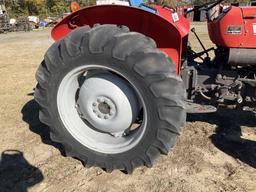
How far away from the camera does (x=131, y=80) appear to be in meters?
2.56

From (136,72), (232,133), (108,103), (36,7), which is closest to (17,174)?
(108,103)

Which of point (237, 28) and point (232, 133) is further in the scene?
point (232, 133)

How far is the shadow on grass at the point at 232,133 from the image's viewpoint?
318 centimetres

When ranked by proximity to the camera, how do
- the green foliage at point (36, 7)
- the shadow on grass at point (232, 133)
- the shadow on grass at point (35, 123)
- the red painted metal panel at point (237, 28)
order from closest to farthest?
the red painted metal panel at point (237, 28), the shadow on grass at point (232, 133), the shadow on grass at point (35, 123), the green foliage at point (36, 7)

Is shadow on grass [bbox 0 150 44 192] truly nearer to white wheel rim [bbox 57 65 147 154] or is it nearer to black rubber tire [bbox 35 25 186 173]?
white wheel rim [bbox 57 65 147 154]

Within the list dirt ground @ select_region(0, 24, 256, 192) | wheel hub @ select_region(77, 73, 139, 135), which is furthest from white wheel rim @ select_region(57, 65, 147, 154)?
dirt ground @ select_region(0, 24, 256, 192)

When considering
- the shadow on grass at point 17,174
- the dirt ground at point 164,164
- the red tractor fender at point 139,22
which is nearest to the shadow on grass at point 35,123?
the dirt ground at point 164,164

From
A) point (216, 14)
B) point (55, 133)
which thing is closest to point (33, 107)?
point (55, 133)

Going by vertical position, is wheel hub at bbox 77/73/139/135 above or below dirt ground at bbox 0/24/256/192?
above

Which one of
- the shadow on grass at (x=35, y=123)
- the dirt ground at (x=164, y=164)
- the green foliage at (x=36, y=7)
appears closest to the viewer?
the dirt ground at (x=164, y=164)

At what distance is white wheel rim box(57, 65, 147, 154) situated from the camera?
2.83m

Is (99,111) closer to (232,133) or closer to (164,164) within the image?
(164,164)

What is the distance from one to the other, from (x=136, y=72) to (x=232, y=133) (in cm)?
171

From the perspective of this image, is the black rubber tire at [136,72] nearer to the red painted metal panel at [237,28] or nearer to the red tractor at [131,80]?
the red tractor at [131,80]
